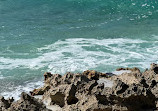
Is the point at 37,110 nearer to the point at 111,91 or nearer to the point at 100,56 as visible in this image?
the point at 111,91

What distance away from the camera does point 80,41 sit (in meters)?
22.5

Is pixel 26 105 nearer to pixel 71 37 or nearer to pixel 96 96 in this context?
pixel 96 96

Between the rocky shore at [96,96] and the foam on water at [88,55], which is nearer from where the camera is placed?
the rocky shore at [96,96]

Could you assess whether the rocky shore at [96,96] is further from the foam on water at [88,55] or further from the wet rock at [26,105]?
the foam on water at [88,55]

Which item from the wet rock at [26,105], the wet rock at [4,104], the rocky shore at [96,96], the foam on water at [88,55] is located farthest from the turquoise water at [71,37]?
the wet rock at [26,105]

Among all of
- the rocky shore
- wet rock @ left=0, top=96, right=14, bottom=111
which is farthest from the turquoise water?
wet rock @ left=0, top=96, right=14, bottom=111

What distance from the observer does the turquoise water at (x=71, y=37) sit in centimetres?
1752

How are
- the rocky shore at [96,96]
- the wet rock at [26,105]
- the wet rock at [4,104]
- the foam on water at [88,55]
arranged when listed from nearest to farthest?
1. the wet rock at [26,105]
2. the wet rock at [4,104]
3. the rocky shore at [96,96]
4. the foam on water at [88,55]

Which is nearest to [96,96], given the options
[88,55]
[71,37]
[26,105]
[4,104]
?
[26,105]

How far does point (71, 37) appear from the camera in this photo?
77.7 feet

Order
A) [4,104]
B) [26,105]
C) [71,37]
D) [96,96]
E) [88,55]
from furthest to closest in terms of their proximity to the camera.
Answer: [71,37] → [88,55] → [96,96] → [4,104] → [26,105]

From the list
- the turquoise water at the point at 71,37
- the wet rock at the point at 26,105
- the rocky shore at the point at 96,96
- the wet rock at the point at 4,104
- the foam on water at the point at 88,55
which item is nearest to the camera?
the wet rock at the point at 26,105

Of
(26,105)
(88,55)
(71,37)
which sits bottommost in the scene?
(88,55)

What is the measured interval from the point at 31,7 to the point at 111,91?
23.5 m
